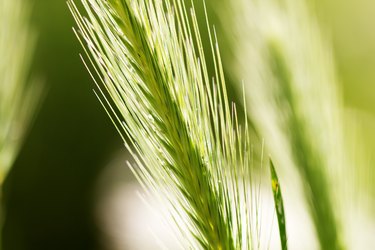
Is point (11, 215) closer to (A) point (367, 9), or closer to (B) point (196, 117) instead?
(A) point (367, 9)

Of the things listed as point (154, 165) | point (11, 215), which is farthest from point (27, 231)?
point (154, 165)

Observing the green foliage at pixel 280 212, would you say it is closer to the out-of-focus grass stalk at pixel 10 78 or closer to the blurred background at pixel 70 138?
the out-of-focus grass stalk at pixel 10 78

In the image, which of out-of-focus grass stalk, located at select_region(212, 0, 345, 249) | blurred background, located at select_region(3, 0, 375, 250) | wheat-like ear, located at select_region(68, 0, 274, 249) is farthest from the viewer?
blurred background, located at select_region(3, 0, 375, 250)

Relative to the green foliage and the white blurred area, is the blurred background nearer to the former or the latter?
the white blurred area

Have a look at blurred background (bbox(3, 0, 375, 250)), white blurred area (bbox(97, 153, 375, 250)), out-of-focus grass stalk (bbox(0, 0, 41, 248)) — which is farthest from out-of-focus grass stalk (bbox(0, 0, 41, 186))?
blurred background (bbox(3, 0, 375, 250))

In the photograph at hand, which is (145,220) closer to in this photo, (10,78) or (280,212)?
(10,78)

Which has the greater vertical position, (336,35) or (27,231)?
(336,35)

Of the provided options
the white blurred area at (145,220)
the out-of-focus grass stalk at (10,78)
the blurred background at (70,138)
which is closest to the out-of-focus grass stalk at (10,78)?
the out-of-focus grass stalk at (10,78)
